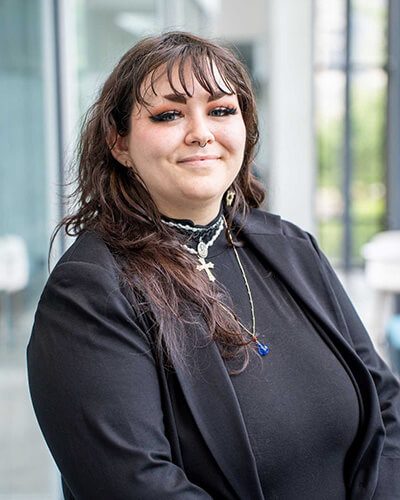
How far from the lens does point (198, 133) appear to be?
3.81ft

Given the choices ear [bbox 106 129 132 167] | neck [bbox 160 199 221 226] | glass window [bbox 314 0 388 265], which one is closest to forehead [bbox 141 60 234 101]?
ear [bbox 106 129 132 167]

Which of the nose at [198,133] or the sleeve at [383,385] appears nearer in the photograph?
the nose at [198,133]

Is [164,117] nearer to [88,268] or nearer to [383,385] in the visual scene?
[88,268]

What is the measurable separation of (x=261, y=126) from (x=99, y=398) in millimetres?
885

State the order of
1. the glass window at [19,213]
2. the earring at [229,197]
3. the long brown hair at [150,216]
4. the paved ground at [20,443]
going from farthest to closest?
the paved ground at [20,443] → the glass window at [19,213] → the earring at [229,197] → the long brown hair at [150,216]

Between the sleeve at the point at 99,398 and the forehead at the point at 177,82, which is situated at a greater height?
the forehead at the point at 177,82

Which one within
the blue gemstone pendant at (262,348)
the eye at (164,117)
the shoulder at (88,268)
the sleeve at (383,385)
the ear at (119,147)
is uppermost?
the eye at (164,117)

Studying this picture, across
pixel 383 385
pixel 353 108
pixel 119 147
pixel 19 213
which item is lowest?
pixel 383 385

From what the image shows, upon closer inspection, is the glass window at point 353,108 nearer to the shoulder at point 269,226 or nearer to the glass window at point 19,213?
the glass window at point 19,213

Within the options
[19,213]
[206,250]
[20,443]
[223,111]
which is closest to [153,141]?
[223,111]

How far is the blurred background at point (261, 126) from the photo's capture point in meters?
2.50

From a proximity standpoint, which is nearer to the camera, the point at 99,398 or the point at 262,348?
the point at 99,398

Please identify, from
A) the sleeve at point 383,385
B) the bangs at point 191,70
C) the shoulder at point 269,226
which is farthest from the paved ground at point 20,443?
the bangs at point 191,70

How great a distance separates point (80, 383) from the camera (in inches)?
39.9
